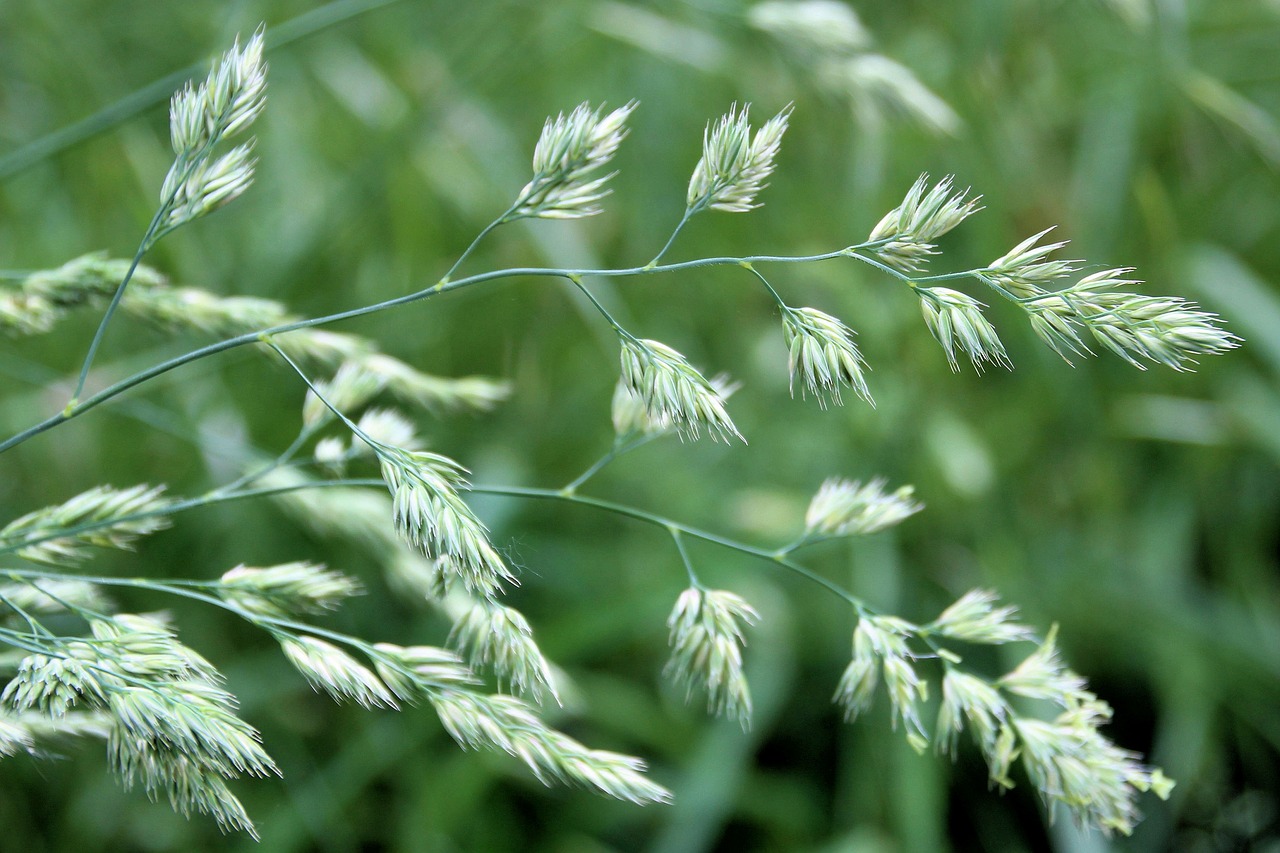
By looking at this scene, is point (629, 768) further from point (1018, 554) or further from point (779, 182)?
point (779, 182)

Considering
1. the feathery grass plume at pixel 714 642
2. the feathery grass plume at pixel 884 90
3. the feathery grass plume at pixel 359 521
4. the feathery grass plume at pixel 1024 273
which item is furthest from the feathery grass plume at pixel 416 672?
the feathery grass plume at pixel 884 90

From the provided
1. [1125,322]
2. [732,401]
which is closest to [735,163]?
[1125,322]

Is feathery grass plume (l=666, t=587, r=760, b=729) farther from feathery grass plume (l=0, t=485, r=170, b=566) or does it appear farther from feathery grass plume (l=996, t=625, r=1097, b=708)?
feathery grass plume (l=0, t=485, r=170, b=566)

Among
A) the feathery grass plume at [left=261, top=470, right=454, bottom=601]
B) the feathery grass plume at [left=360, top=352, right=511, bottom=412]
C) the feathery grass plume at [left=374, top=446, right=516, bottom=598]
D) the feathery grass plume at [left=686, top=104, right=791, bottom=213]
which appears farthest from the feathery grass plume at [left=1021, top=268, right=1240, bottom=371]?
the feathery grass plume at [left=261, top=470, right=454, bottom=601]

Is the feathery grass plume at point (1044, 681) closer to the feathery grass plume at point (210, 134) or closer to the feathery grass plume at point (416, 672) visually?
the feathery grass plume at point (416, 672)

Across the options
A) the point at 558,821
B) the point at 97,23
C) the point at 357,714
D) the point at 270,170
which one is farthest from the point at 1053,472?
the point at 97,23
